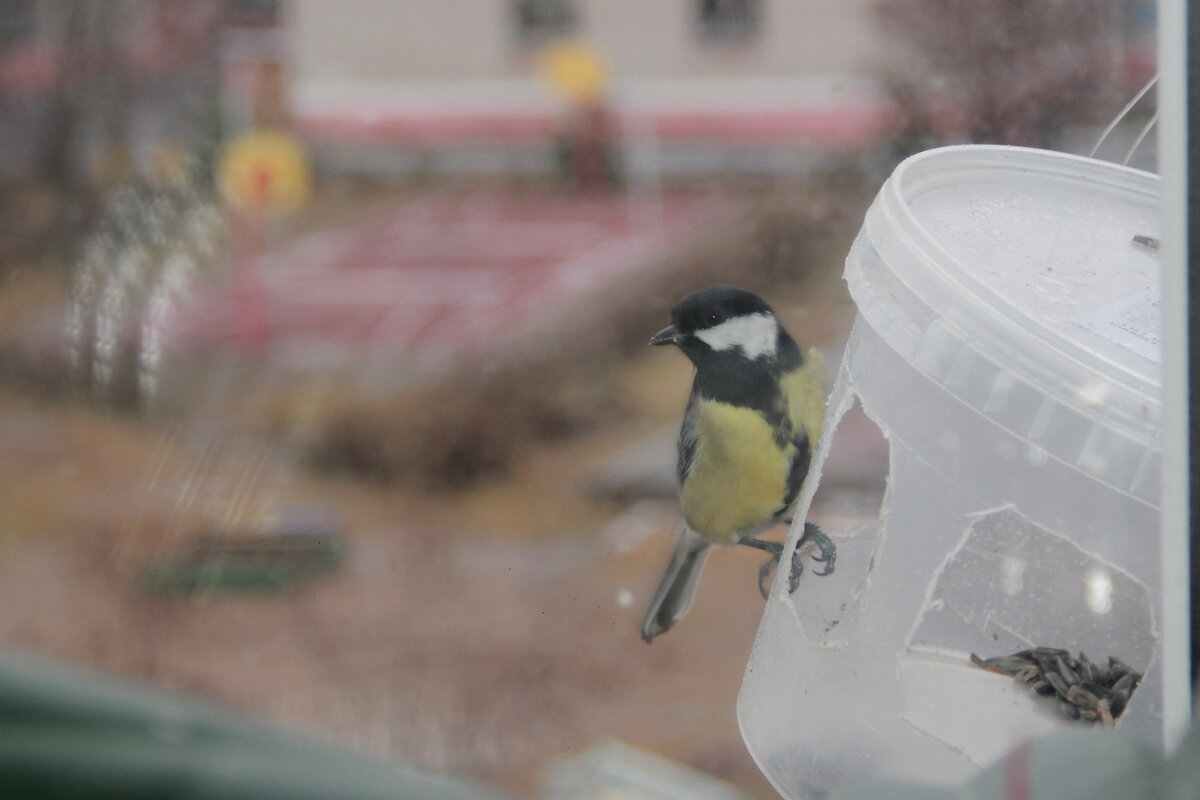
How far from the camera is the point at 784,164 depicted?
2.46 meters

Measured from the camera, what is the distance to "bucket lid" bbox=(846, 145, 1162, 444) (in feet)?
1.23

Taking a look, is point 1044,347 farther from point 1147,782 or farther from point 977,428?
point 1147,782

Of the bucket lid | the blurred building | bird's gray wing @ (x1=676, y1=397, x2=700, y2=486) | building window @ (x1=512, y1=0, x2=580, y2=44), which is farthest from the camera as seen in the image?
building window @ (x1=512, y1=0, x2=580, y2=44)

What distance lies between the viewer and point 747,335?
0.55 meters

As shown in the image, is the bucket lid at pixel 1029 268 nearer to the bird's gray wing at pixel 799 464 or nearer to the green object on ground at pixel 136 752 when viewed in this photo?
the bird's gray wing at pixel 799 464

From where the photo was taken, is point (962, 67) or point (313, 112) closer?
point (962, 67)

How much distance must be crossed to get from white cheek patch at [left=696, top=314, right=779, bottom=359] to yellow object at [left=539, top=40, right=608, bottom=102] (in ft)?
8.05

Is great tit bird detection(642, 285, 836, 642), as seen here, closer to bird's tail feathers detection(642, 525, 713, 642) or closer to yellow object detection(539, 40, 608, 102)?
bird's tail feathers detection(642, 525, 713, 642)

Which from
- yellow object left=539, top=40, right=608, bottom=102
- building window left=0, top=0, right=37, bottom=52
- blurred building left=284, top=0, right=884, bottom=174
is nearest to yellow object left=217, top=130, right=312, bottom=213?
blurred building left=284, top=0, right=884, bottom=174

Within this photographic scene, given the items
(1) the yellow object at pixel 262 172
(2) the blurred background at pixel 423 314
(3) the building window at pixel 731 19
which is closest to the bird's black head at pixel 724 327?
(2) the blurred background at pixel 423 314

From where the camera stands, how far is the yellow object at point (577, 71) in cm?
292

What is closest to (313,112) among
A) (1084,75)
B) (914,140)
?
(914,140)

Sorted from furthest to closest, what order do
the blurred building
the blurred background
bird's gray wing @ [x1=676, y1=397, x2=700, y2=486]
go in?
the blurred building < the blurred background < bird's gray wing @ [x1=676, y1=397, x2=700, y2=486]

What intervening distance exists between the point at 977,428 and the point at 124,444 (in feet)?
7.03
